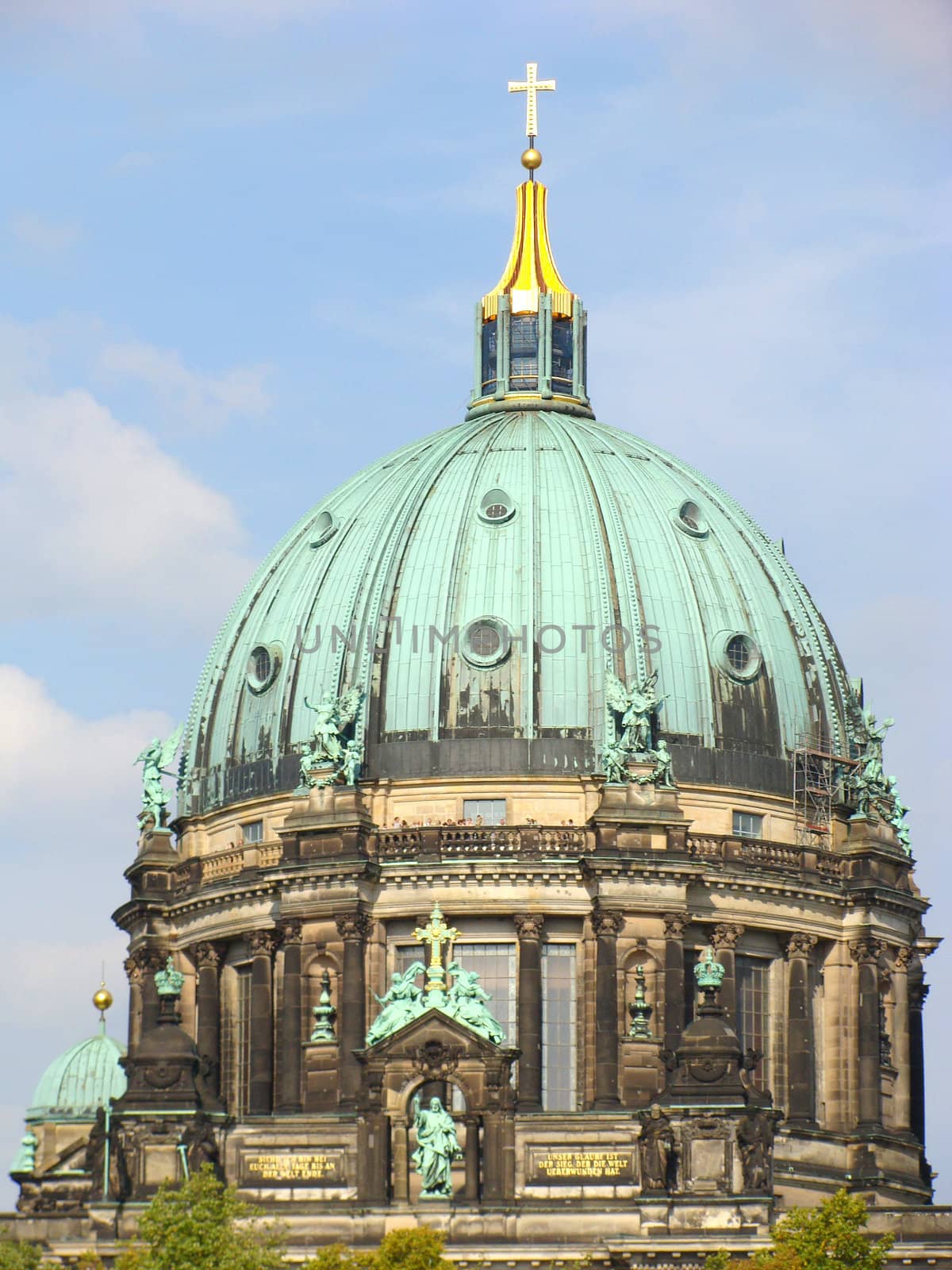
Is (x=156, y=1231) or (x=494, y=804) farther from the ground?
(x=494, y=804)

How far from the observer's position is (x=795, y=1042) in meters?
114

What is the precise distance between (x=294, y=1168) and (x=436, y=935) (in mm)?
6958

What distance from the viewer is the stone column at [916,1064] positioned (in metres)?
117

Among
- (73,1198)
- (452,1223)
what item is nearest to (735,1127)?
(452,1223)

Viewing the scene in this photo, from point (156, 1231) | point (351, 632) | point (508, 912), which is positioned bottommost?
point (156, 1231)

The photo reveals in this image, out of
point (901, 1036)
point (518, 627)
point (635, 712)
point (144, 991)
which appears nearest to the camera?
point (635, 712)

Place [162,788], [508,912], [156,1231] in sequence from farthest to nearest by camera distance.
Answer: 1. [162,788]
2. [508,912]
3. [156,1231]

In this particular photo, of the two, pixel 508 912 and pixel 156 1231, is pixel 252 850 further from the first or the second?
pixel 156 1231

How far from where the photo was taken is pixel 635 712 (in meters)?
112

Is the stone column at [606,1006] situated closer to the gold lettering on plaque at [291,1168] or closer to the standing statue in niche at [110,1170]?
the gold lettering on plaque at [291,1168]

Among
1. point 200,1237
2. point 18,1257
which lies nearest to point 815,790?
point 200,1237

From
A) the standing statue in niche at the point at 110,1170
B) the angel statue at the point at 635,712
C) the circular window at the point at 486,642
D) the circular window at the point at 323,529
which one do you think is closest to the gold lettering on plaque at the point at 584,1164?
the standing statue in niche at the point at 110,1170

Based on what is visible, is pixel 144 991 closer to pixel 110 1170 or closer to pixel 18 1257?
pixel 110 1170

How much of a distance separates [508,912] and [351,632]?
9697mm
